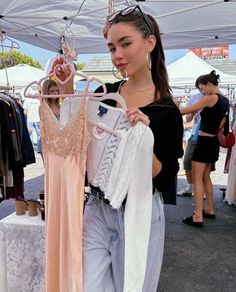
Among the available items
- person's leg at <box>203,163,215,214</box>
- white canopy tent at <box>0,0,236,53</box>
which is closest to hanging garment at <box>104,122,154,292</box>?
white canopy tent at <box>0,0,236,53</box>

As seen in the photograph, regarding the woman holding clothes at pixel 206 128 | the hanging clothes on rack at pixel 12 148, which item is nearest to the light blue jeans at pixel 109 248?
the hanging clothes on rack at pixel 12 148

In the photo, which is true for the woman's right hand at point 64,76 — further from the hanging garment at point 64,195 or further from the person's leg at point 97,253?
the person's leg at point 97,253

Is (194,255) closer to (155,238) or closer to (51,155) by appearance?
(155,238)

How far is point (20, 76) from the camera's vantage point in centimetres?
992

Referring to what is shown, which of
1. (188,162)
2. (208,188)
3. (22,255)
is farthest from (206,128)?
(22,255)

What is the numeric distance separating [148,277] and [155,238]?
148 millimetres

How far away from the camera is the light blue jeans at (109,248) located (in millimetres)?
1273

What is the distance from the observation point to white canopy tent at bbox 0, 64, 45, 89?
9.55m

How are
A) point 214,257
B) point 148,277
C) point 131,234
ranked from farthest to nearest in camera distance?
point 214,257 → point 148,277 → point 131,234

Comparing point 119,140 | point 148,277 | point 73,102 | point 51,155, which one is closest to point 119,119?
point 119,140

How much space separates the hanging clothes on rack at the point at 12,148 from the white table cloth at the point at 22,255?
44.9 inches

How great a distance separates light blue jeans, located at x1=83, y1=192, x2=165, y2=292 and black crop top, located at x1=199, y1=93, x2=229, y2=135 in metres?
2.43

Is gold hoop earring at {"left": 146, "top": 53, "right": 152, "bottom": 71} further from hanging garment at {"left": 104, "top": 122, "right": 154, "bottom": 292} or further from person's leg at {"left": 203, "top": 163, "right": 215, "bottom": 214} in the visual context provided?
person's leg at {"left": 203, "top": 163, "right": 215, "bottom": 214}

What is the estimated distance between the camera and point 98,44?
561cm
